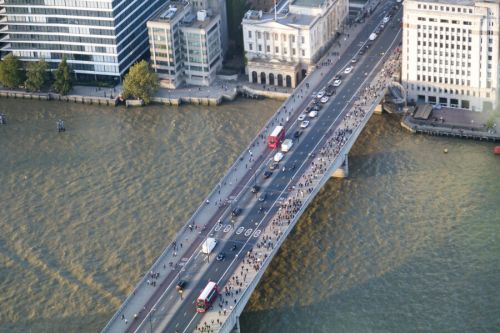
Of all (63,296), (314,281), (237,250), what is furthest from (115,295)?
(314,281)

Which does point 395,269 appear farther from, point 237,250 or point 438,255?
point 237,250

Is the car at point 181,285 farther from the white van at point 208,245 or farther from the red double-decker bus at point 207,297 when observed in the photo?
the white van at point 208,245

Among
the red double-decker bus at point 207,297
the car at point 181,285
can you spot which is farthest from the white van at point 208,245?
the red double-decker bus at point 207,297

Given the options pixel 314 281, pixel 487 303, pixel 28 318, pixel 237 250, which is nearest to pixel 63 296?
Answer: pixel 28 318

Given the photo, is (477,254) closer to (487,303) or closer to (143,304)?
(487,303)

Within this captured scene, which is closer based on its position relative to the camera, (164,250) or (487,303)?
(487,303)

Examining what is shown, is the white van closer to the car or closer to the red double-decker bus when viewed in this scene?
the car
